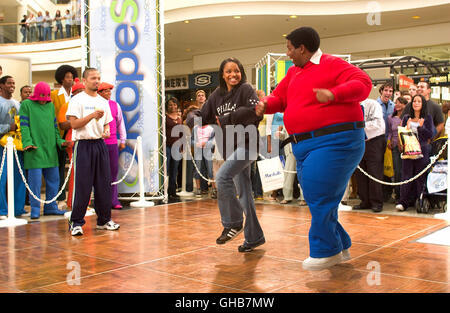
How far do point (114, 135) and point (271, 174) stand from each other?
218 cm

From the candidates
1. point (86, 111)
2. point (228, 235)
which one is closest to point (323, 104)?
point (228, 235)

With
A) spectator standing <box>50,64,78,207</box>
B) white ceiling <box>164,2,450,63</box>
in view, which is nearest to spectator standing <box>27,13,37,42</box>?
white ceiling <box>164,2,450,63</box>

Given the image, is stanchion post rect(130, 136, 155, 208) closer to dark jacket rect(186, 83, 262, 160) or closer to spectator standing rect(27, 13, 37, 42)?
dark jacket rect(186, 83, 262, 160)

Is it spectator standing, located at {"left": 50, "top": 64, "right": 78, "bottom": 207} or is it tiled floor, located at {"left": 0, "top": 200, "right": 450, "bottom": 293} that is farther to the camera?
spectator standing, located at {"left": 50, "top": 64, "right": 78, "bottom": 207}

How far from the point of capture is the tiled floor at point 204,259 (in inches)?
120

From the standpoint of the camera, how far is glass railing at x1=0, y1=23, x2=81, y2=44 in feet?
61.2

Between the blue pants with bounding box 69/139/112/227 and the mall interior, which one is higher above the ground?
the blue pants with bounding box 69/139/112/227

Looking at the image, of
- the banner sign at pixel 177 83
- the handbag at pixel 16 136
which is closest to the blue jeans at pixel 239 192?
the handbag at pixel 16 136

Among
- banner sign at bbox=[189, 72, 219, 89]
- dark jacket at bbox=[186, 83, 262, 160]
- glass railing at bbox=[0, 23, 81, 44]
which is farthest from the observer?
glass railing at bbox=[0, 23, 81, 44]

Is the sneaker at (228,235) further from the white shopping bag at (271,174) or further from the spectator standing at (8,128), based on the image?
the spectator standing at (8,128)

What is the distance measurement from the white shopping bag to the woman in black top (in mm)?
2648

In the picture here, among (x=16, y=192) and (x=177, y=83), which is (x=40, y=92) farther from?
(x=177, y=83)
